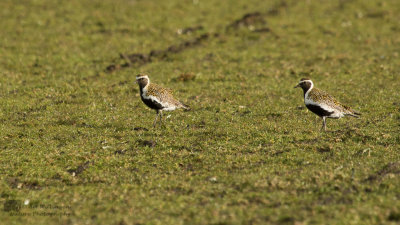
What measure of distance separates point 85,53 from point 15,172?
53.1 ft

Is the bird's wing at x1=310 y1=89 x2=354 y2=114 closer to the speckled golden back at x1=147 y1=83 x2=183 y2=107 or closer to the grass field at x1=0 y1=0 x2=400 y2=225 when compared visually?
the grass field at x1=0 y1=0 x2=400 y2=225

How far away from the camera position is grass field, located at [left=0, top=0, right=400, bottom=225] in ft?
39.3

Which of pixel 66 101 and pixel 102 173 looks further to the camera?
pixel 66 101

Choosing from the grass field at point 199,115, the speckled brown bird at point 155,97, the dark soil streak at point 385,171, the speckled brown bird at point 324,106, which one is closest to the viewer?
the grass field at point 199,115

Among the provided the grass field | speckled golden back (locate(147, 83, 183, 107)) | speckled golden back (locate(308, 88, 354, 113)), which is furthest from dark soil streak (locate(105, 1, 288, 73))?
speckled golden back (locate(308, 88, 354, 113))

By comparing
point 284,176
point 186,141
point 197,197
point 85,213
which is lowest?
point 85,213

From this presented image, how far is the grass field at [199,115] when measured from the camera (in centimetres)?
1198

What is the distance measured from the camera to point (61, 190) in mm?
13016

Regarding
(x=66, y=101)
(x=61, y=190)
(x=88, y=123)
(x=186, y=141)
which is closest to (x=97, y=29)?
(x=66, y=101)

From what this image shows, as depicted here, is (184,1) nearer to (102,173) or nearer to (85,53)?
(85,53)

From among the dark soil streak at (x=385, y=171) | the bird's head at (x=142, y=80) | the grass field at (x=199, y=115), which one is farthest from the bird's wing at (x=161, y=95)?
the dark soil streak at (x=385, y=171)

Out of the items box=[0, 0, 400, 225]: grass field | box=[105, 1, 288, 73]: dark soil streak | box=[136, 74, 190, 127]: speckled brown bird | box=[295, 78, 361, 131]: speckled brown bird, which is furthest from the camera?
box=[105, 1, 288, 73]: dark soil streak

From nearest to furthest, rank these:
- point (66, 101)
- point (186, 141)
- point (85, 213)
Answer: point (85, 213), point (186, 141), point (66, 101)

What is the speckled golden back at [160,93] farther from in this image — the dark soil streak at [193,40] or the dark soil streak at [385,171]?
the dark soil streak at [193,40]
